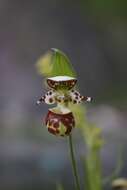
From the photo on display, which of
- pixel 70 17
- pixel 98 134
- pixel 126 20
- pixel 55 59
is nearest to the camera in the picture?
pixel 55 59

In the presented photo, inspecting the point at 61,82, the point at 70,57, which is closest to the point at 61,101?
the point at 61,82

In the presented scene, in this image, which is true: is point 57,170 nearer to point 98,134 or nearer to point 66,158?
point 66,158

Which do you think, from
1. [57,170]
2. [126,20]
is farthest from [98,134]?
[126,20]

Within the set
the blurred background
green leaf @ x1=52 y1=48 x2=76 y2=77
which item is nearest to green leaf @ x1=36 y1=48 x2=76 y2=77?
green leaf @ x1=52 y1=48 x2=76 y2=77

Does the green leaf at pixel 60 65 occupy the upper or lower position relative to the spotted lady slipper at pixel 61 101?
upper

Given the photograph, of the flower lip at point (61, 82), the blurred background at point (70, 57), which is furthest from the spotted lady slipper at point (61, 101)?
the blurred background at point (70, 57)

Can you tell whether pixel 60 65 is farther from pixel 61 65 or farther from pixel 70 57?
pixel 70 57

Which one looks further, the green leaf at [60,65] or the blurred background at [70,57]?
the blurred background at [70,57]

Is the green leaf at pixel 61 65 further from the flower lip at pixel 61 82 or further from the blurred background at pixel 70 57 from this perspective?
the blurred background at pixel 70 57
